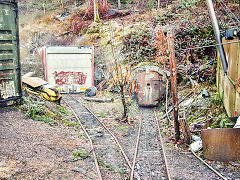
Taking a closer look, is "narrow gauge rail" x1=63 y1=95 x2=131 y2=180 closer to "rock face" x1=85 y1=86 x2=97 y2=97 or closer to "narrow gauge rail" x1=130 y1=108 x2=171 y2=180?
"narrow gauge rail" x1=130 y1=108 x2=171 y2=180

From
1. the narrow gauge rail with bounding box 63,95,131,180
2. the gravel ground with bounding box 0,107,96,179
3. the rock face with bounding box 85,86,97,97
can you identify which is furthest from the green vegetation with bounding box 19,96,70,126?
the rock face with bounding box 85,86,97,97

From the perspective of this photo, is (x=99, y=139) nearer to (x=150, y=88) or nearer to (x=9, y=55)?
(x=9, y=55)

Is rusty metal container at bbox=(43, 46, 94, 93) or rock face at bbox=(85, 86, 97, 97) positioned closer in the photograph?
rock face at bbox=(85, 86, 97, 97)

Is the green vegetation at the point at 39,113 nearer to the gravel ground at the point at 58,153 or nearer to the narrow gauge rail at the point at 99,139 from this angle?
the gravel ground at the point at 58,153

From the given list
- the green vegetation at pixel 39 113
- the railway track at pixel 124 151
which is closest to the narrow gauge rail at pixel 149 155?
the railway track at pixel 124 151

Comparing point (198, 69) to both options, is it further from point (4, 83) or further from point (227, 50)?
point (4, 83)

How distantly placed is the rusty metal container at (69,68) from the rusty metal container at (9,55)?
839 centimetres

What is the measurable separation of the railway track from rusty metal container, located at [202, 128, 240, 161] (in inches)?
54.6

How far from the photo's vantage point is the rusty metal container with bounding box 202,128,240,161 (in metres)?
6.50

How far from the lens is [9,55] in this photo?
8508 millimetres

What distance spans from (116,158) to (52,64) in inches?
473

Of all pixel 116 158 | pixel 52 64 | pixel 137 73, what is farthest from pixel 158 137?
pixel 52 64

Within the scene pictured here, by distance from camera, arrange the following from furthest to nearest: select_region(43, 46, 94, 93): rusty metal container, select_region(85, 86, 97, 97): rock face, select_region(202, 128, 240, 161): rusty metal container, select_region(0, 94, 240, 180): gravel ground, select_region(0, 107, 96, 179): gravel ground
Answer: select_region(43, 46, 94, 93): rusty metal container → select_region(85, 86, 97, 97): rock face → select_region(202, 128, 240, 161): rusty metal container → select_region(0, 94, 240, 180): gravel ground → select_region(0, 107, 96, 179): gravel ground

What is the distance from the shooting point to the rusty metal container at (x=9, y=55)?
816 cm
